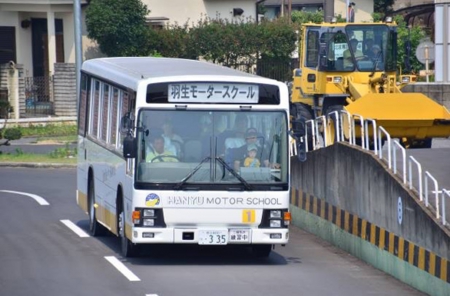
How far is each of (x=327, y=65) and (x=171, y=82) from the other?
11940 mm

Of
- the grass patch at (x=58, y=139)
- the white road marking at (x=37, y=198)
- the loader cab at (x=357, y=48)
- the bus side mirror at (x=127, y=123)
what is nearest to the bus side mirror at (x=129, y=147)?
the bus side mirror at (x=127, y=123)

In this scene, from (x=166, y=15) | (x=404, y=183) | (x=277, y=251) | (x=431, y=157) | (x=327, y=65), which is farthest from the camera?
(x=166, y=15)

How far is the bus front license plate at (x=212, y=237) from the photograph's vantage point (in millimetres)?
→ 15969

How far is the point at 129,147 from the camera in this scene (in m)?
15.8

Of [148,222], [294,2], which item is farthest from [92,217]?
[294,2]

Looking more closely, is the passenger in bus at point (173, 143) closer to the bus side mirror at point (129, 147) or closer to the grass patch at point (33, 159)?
the bus side mirror at point (129, 147)

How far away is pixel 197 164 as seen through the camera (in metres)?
16.0

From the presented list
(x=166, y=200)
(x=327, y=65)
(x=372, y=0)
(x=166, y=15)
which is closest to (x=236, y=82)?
(x=166, y=200)

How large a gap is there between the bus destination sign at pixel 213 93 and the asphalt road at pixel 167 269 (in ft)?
7.81

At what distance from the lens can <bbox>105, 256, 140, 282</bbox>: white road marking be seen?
1517 cm

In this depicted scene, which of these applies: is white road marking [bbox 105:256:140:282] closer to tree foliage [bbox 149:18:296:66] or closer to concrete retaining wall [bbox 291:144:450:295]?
concrete retaining wall [bbox 291:144:450:295]

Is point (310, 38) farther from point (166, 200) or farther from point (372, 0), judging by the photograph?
point (372, 0)

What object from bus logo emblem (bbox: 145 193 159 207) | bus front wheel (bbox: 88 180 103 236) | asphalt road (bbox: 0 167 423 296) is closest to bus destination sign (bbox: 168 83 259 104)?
bus logo emblem (bbox: 145 193 159 207)

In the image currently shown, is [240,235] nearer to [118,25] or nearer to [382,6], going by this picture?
[118,25]
